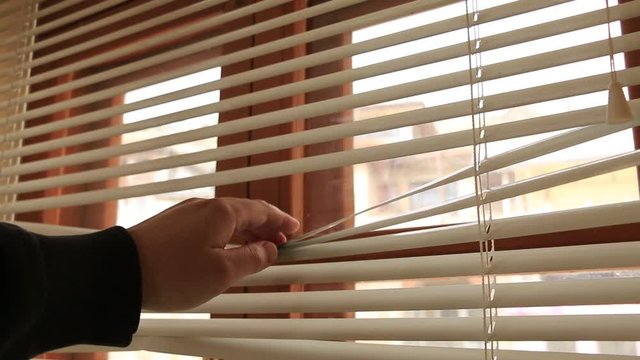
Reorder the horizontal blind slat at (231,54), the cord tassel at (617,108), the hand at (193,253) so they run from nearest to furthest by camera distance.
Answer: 1. the cord tassel at (617,108)
2. the hand at (193,253)
3. the horizontal blind slat at (231,54)

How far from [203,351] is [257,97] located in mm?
313

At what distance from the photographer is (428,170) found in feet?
2.63

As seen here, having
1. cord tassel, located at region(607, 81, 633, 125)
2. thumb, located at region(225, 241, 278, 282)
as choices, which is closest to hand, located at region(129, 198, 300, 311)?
thumb, located at region(225, 241, 278, 282)

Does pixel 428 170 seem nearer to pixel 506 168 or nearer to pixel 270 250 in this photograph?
pixel 506 168

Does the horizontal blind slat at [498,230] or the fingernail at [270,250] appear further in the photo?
the fingernail at [270,250]

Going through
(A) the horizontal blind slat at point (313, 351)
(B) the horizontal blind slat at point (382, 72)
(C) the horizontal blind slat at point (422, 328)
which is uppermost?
(B) the horizontal blind slat at point (382, 72)

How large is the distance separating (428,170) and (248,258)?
267 millimetres

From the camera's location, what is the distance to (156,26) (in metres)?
1.03

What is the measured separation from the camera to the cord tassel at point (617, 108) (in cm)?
52

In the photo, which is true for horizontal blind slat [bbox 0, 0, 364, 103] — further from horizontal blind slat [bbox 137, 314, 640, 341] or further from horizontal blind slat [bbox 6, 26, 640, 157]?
Result: horizontal blind slat [bbox 137, 314, 640, 341]

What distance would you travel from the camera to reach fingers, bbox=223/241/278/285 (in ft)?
2.11

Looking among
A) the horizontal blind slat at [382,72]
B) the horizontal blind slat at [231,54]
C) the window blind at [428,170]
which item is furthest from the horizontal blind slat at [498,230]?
the horizontal blind slat at [231,54]

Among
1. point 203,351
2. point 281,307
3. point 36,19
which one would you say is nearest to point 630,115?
point 281,307

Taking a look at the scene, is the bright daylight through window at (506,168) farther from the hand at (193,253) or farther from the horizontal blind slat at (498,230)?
the hand at (193,253)
